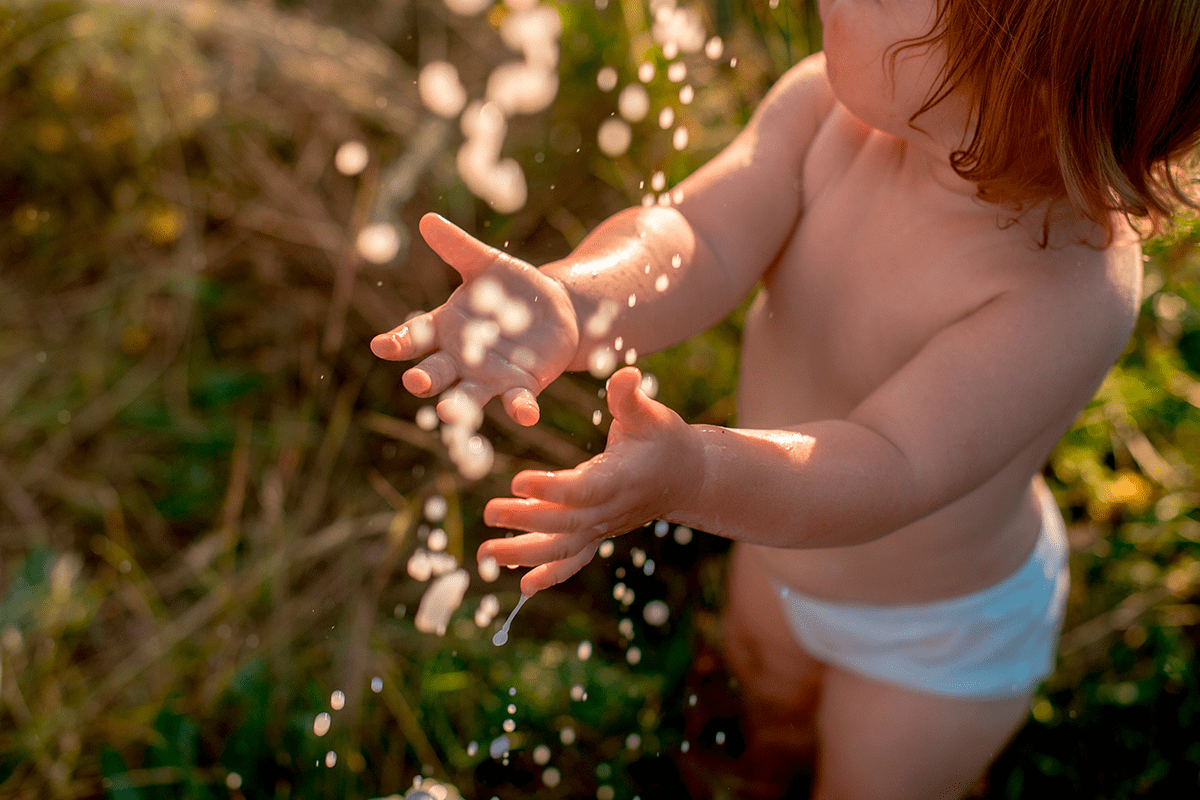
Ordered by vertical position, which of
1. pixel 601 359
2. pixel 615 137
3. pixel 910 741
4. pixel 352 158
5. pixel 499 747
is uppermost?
pixel 601 359

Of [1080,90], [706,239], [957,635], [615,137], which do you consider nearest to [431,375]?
[706,239]

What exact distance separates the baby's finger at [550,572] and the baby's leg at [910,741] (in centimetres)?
48

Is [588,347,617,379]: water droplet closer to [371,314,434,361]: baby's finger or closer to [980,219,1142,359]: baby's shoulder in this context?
[371,314,434,361]: baby's finger

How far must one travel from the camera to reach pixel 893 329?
68cm

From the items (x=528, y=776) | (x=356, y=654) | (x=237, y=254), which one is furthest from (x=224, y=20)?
(x=528, y=776)

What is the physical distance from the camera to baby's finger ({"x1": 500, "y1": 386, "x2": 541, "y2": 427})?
19.5 inches

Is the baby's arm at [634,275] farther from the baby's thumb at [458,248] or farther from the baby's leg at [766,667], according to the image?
the baby's leg at [766,667]

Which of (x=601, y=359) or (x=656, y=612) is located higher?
(x=601, y=359)

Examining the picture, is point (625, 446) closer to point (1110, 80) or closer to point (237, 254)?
point (1110, 80)

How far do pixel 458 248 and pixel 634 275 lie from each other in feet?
0.48

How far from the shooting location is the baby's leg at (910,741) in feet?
2.79

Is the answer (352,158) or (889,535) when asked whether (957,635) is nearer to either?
(889,535)

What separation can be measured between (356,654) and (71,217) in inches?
36.2

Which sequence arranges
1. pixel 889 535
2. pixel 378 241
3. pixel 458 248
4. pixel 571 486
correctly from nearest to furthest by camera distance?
1. pixel 571 486
2. pixel 458 248
3. pixel 889 535
4. pixel 378 241
